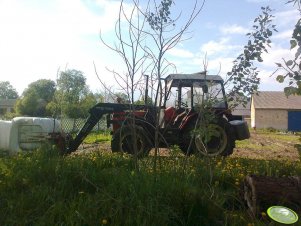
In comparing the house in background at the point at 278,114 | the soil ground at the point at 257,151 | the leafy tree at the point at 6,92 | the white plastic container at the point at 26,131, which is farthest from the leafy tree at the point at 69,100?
the leafy tree at the point at 6,92

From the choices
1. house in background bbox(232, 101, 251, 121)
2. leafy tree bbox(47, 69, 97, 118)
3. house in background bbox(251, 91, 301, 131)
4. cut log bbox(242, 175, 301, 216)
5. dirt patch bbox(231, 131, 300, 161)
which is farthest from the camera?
house in background bbox(251, 91, 301, 131)

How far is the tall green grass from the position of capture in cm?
387

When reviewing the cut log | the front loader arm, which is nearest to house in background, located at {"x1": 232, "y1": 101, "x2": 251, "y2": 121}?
the cut log

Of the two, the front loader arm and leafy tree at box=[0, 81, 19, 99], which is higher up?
leafy tree at box=[0, 81, 19, 99]

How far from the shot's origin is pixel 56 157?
5754 mm

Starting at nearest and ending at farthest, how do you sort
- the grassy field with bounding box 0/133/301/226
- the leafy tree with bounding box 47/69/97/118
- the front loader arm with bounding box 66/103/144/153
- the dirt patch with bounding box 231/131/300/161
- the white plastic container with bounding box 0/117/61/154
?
1. the grassy field with bounding box 0/133/301/226
2. the leafy tree with bounding box 47/69/97/118
3. the white plastic container with bounding box 0/117/61/154
4. the front loader arm with bounding box 66/103/144/153
5. the dirt patch with bounding box 231/131/300/161

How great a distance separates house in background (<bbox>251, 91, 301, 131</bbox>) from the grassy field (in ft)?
154

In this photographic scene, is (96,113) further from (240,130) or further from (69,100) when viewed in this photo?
(240,130)

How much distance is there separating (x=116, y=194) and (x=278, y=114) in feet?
163

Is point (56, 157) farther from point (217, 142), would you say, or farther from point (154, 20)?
point (217, 142)

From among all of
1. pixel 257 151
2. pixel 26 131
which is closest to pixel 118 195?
pixel 26 131

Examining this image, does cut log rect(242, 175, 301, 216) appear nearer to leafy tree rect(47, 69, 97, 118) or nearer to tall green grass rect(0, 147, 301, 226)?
tall green grass rect(0, 147, 301, 226)

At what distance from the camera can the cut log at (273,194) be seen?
4391 mm

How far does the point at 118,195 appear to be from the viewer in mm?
4191
